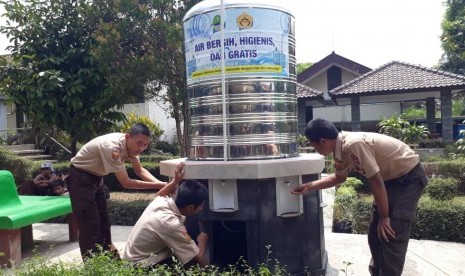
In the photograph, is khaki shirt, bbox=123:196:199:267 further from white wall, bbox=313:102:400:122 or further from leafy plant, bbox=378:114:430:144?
white wall, bbox=313:102:400:122

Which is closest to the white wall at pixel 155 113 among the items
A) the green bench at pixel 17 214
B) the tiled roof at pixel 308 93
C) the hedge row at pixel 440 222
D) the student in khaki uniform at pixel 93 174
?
the tiled roof at pixel 308 93

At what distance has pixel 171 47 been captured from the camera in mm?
7926

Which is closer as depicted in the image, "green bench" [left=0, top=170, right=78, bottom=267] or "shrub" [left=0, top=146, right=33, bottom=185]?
"green bench" [left=0, top=170, right=78, bottom=267]

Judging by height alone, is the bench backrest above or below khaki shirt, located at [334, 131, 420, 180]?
below

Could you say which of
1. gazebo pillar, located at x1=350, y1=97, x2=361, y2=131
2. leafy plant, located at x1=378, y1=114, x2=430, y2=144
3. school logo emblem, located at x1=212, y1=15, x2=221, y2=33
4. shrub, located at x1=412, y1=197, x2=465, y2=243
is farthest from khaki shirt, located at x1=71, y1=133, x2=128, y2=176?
gazebo pillar, located at x1=350, y1=97, x2=361, y2=131

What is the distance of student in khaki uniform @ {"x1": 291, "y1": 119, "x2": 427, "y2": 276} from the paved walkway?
987 mm

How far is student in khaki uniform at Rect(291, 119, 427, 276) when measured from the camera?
3426 millimetres

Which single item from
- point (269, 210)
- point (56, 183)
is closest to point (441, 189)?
point (269, 210)

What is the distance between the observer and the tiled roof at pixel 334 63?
21.8 metres

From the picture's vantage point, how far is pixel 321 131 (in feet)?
11.4

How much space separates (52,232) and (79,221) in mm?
2738

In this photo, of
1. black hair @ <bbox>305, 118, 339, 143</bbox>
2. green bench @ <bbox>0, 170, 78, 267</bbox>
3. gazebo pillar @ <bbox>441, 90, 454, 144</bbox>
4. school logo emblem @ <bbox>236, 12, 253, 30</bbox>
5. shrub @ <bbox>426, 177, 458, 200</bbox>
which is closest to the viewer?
black hair @ <bbox>305, 118, 339, 143</bbox>

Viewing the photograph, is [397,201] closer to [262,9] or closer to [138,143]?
[262,9]

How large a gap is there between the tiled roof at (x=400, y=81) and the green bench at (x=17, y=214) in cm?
1378
